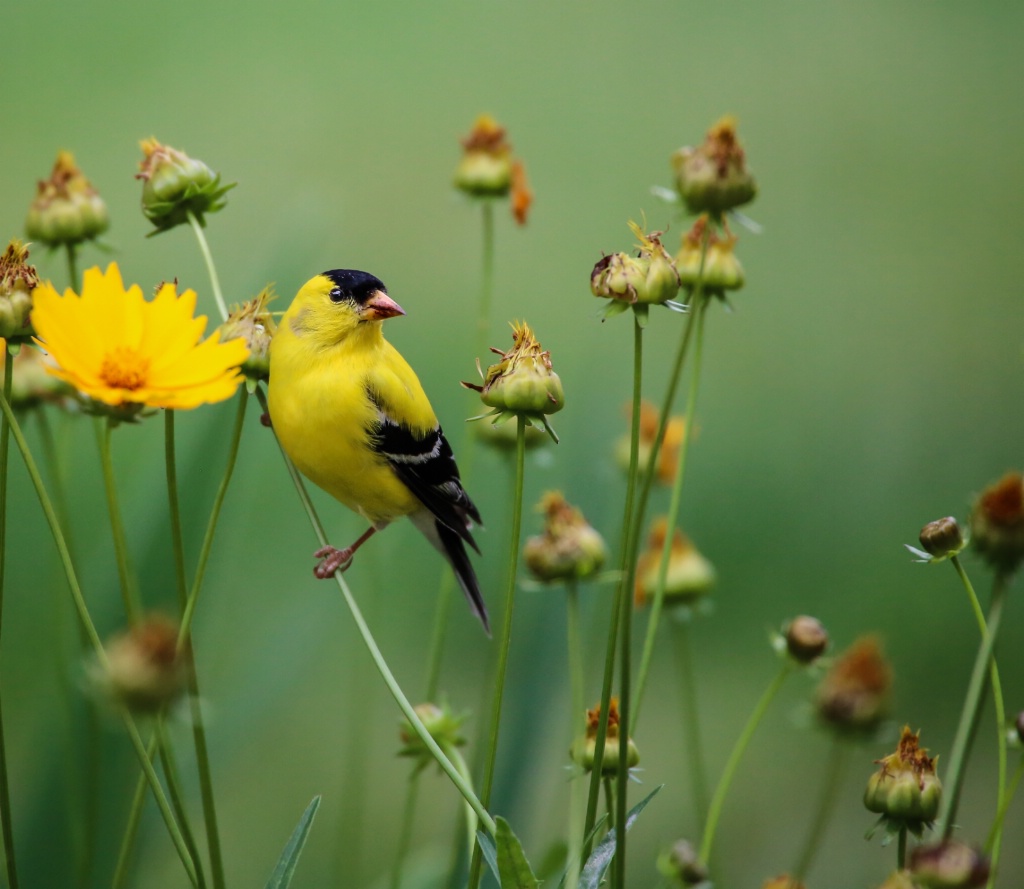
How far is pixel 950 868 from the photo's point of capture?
0.47 meters

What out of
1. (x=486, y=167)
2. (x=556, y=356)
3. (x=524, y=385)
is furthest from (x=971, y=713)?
(x=556, y=356)

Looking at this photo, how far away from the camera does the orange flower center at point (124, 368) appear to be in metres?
0.64

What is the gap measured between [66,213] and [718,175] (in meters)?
0.45

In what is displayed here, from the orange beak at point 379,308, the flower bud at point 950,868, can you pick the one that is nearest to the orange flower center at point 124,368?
the orange beak at point 379,308

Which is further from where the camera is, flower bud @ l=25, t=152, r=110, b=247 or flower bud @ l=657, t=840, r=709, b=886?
flower bud @ l=25, t=152, r=110, b=247

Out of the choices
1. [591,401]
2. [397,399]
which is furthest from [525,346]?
[591,401]

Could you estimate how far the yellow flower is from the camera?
24.3 inches

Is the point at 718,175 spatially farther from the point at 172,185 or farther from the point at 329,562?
the point at 329,562

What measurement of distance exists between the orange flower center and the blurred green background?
36cm

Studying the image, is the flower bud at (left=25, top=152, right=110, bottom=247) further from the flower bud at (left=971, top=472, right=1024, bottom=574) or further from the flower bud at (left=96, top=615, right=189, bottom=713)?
the flower bud at (left=971, top=472, right=1024, bottom=574)

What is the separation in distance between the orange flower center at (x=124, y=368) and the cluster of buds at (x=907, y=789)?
A: 0.43m

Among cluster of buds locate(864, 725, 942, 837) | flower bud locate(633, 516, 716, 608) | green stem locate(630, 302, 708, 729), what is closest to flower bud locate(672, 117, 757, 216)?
green stem locate(630, 302, 708, 729)

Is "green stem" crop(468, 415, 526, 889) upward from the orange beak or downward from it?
downward

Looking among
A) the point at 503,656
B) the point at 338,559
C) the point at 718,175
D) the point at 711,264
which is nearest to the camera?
the point at 503,656
